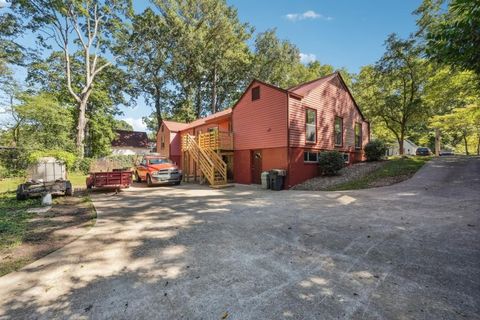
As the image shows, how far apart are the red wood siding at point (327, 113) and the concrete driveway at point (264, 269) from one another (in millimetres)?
8092

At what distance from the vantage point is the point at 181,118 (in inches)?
1268

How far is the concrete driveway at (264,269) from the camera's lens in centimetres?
262

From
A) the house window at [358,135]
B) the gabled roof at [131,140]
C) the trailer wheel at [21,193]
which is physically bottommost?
the trailer wheel at [21,193]

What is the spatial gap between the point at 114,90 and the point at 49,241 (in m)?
32.5

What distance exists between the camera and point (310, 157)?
14.8 m

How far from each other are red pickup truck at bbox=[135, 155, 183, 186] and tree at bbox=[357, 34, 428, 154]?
21.7 meters

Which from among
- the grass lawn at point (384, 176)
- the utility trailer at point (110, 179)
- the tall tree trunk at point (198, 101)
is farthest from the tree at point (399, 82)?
the utility trailer at point (110, 179)

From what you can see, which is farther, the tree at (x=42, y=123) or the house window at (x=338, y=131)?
the tree at (x=42, y=123)

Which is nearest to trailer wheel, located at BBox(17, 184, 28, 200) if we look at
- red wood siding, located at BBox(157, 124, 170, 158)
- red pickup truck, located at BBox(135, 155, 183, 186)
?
red pickup truck, located at BBox(135, 155, 183, 186)

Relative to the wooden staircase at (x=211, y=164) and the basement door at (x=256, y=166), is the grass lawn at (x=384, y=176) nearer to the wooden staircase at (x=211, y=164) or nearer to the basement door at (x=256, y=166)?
the basement door at (x=256, y=166)

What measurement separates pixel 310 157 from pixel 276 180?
363 cm

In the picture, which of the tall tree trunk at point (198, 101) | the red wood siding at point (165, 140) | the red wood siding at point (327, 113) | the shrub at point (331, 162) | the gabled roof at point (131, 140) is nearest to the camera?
the red wood siding at point (327, 113)

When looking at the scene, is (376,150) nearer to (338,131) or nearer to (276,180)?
(338,131)

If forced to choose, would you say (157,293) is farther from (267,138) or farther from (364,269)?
(267,138)
